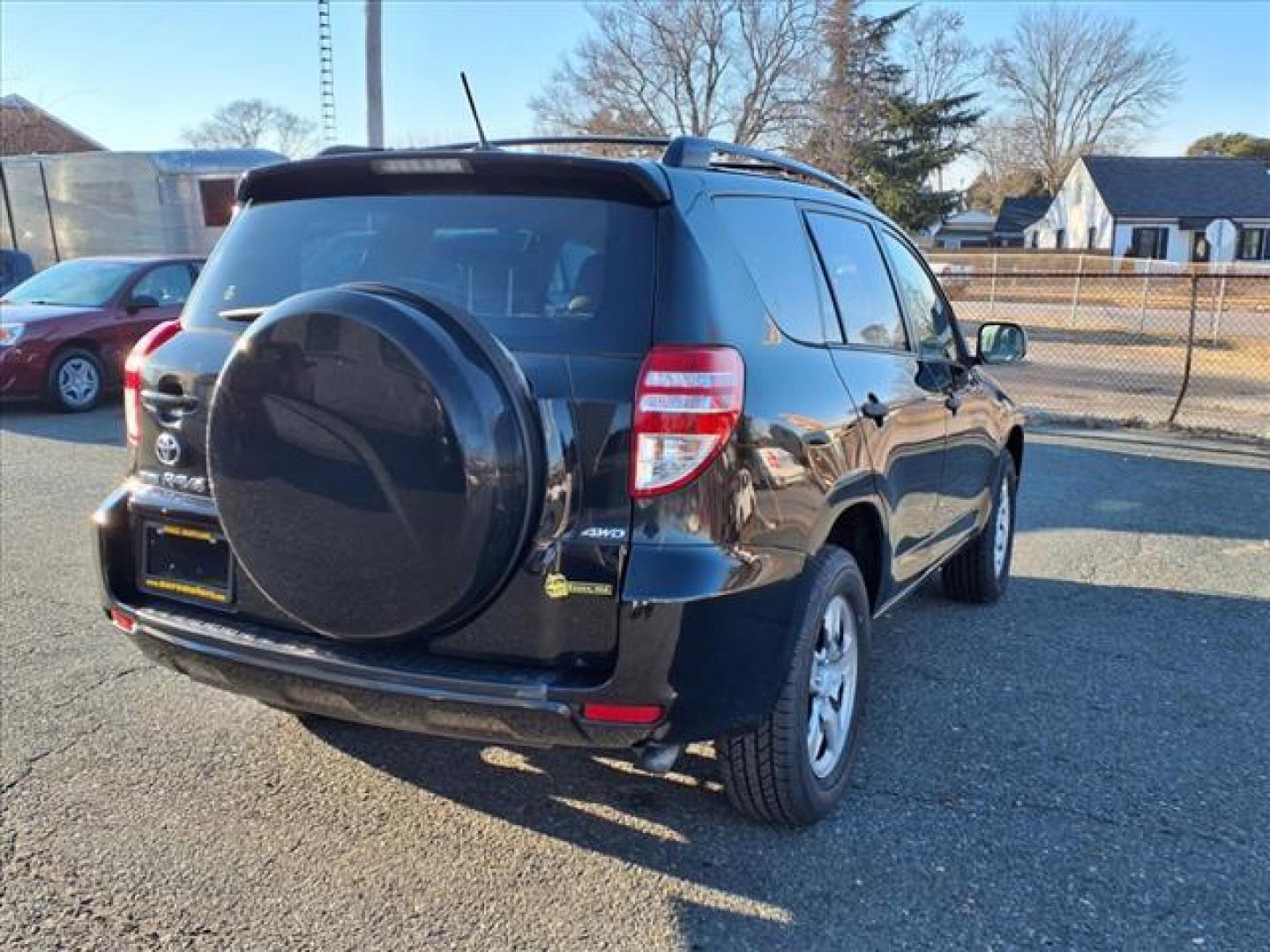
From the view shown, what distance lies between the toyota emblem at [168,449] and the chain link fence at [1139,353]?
33.3ft

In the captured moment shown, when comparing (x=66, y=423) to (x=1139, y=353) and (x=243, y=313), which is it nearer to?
(x=243, y=313)

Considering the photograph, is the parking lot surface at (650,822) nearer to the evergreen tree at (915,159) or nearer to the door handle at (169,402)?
the door handle at (169,402)

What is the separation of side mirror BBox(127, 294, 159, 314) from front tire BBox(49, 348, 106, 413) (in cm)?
69

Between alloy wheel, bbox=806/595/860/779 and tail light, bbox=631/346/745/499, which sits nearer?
tail light, bbox=631/346/745/499

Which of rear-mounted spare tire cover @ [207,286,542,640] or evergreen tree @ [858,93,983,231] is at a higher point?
evergreen tree @ [858,93,983,231]

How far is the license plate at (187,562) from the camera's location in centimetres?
289

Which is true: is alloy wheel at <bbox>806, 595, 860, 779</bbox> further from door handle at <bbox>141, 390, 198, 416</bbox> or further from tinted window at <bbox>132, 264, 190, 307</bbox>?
tinted window at <bbox>132, 264, 190, 307</bbox>

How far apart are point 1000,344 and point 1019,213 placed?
3061 inches

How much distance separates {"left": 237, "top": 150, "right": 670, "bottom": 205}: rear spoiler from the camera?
2.69 m

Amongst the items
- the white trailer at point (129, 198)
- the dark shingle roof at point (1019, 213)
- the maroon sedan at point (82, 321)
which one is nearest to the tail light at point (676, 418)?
the maroon sedan at point (82, 321)

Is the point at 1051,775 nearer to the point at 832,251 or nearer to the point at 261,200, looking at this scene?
the point at 832,251

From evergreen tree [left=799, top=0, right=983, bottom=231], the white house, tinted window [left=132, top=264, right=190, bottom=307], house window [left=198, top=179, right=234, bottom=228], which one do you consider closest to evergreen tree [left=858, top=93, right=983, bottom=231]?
evergreen tree [left=799, top=0, right=983, bottom=231]

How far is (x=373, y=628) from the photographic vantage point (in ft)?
8.35

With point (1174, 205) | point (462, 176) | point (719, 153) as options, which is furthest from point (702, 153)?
point (1174, 205)
